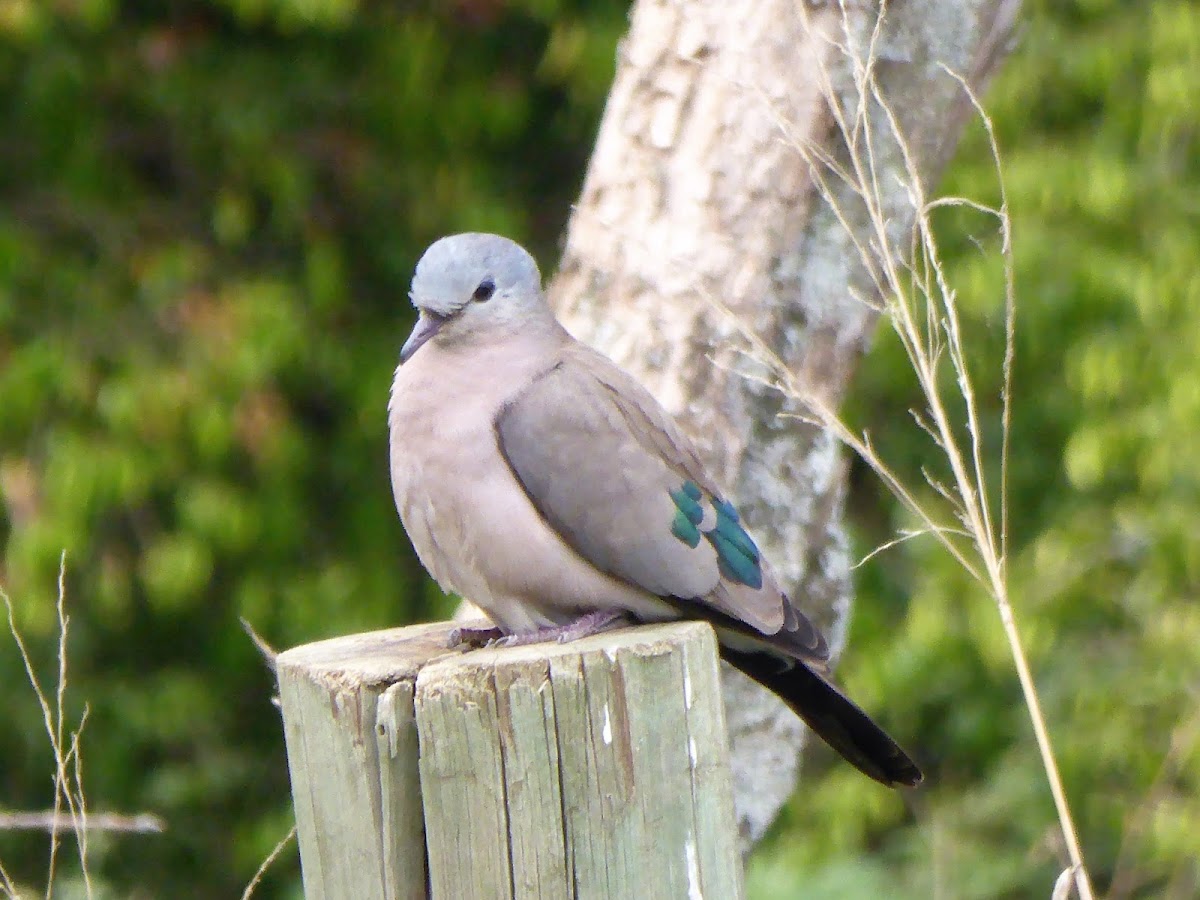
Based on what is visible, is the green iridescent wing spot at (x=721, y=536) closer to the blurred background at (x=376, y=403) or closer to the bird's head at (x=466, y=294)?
the bird's head at (x=466, y=294)

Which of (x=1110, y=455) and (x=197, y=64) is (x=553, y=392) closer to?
(x=1110, y=455)

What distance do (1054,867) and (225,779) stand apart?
3.07 meters

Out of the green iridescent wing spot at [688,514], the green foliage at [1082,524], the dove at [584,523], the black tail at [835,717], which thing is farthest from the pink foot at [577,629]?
the green foliage at [1082,524]

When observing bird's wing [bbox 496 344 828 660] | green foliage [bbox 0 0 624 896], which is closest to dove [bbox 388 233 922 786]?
bird's wing [bbox 496 344 828 660]

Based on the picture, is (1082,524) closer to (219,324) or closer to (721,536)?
(219,324)

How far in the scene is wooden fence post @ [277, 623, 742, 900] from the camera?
6.26 feet

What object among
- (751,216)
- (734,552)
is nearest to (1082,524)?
(751,216)

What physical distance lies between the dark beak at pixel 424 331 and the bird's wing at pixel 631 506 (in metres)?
0.25

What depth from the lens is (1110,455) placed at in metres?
5.38

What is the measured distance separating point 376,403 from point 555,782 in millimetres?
4341

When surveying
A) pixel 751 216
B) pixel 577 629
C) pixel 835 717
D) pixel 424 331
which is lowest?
pixel 835 717

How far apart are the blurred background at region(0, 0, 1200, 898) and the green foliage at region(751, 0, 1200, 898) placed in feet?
0.05

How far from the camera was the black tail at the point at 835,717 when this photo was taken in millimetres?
2697

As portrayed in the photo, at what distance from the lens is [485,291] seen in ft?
9.77
